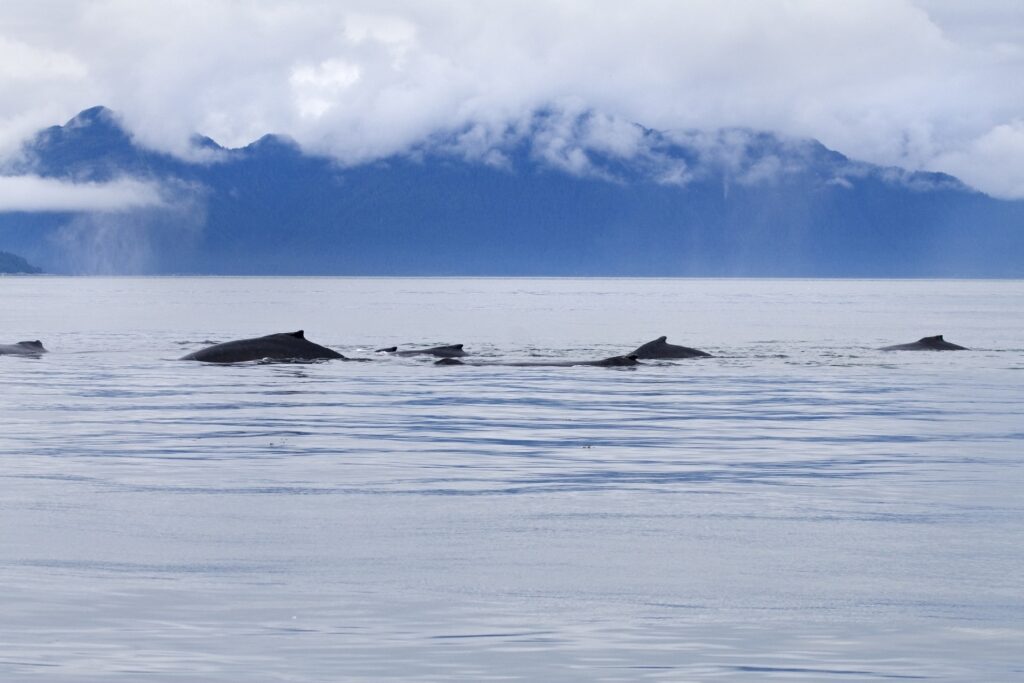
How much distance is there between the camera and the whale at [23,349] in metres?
41.6

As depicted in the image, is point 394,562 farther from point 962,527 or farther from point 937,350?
point 937,350

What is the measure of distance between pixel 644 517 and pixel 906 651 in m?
5.03

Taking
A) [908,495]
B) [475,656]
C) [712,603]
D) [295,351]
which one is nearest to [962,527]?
[908,495]

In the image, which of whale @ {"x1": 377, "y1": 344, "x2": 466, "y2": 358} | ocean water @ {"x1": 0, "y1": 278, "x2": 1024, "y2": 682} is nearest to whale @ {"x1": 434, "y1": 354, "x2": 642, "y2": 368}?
whale @ {"x1": 377, "y1": 344, "x2": 466, "y2": 358}

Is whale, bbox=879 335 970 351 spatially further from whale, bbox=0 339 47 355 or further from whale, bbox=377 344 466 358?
whale, bbox=0 339 47 355

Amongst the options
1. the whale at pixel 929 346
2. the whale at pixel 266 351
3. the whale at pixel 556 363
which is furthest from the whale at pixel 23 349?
the whale at pixel 929 346

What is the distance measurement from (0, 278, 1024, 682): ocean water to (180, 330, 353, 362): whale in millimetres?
8514

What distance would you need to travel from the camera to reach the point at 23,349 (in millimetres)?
42312

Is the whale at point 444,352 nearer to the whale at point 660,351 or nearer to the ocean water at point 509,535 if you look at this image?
the whale at point 660,351

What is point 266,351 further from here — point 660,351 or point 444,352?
point 660,351

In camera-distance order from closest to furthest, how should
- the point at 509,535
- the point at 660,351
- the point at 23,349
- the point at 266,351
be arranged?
1. the point at 509,535
2. the point at 266,351
3. the point at 660,351
4. the point at 23,349

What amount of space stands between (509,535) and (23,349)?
1262 inches

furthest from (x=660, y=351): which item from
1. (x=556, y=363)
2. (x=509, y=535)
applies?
(x=509, y=535)

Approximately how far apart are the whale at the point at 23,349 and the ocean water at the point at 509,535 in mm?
12366
